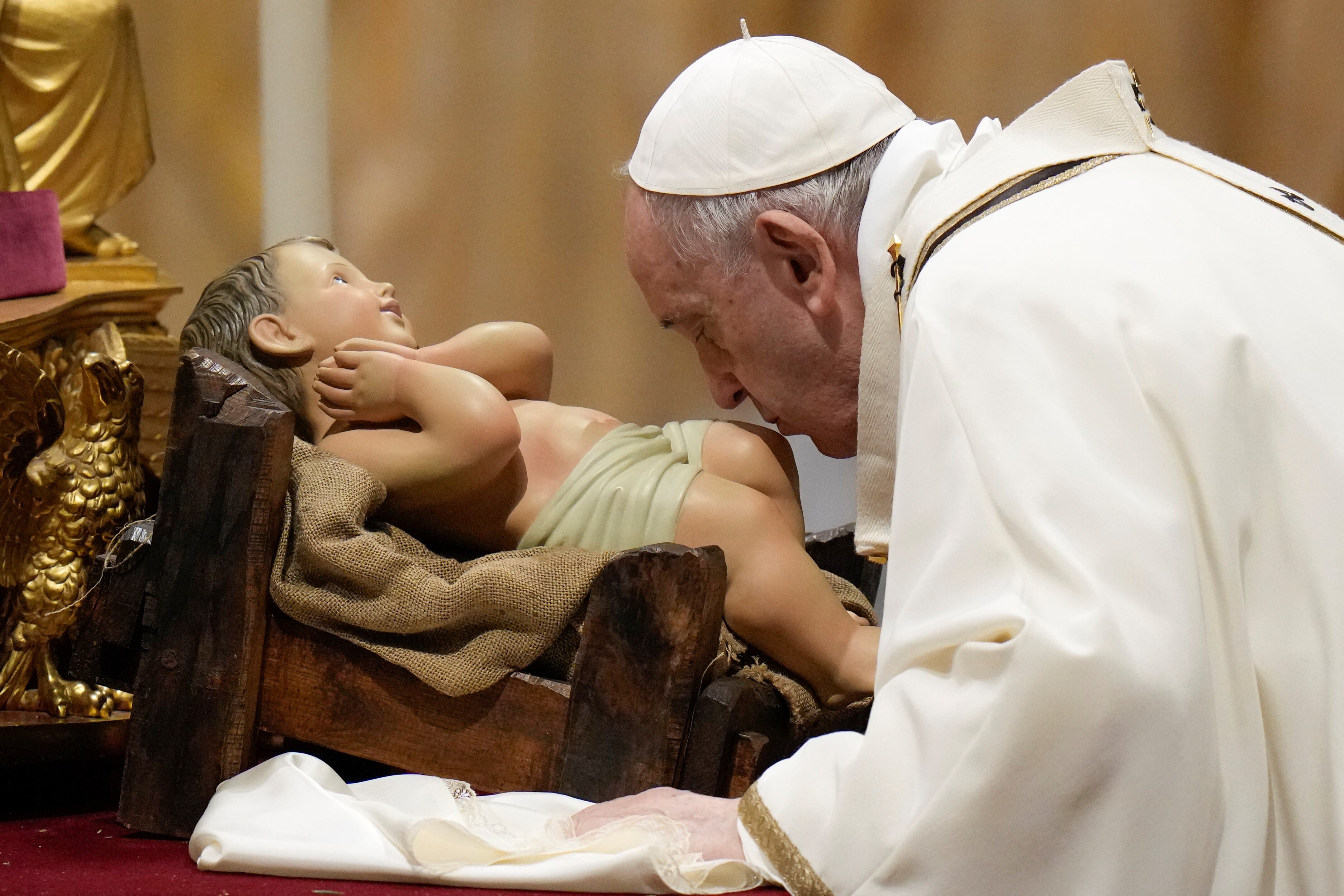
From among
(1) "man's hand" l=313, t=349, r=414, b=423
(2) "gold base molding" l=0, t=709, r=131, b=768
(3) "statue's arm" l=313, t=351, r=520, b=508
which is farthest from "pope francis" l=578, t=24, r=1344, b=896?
(2) "gold base molding" l=0, t=709, r=131, b=768

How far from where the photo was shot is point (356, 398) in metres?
1.87

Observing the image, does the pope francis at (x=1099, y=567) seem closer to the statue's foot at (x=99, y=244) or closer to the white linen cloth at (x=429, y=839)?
the white linen cloth at (x=429, y=839)

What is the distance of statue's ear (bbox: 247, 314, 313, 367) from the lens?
6.56 ft

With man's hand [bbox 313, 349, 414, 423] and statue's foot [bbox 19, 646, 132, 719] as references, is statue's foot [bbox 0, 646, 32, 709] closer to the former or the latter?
statue's foot [bbox 19, 646, 132, 719]

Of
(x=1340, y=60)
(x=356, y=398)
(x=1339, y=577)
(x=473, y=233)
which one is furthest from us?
(x=473, y=233)

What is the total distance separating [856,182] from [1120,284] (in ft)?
1.67

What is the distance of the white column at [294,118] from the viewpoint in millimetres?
3281

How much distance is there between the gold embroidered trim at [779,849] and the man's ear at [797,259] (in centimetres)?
57

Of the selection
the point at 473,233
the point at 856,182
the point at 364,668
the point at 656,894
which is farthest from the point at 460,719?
the point at 473,233

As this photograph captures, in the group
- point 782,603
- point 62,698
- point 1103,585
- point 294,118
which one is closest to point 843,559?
point 782,603

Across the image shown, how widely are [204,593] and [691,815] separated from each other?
63cm

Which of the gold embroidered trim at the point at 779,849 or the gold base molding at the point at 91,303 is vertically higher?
the gold base molding at the point at 91,303

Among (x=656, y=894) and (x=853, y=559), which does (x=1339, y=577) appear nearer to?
(x=656, y=894)

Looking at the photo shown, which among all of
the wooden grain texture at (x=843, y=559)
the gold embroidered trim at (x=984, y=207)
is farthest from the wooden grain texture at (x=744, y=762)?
the wooden grain texture at (x=843, y=559)
